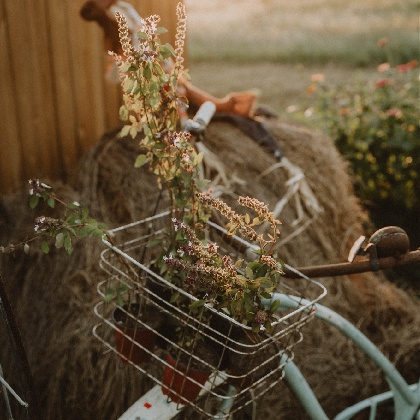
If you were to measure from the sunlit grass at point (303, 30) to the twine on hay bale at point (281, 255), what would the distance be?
6850 mm

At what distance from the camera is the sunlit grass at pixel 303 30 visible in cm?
1104

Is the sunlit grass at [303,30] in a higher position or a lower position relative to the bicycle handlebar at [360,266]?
lower

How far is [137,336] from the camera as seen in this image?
81.1 inches

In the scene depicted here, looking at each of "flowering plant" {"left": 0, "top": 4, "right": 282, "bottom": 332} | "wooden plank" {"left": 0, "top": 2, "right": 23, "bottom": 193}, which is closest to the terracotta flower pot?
"flowering plant" {"left": 0, "top": 4, "right": 282, "bottom": 332}

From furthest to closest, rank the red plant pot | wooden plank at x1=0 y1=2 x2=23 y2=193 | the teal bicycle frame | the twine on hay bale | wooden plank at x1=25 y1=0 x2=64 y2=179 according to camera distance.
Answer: wooden plank at x1=25 y1=0 x2=64 y2=179 < wooden plank at x1=0 y1=2 x2=23 y2=193 < the twine on hay bale < the teal bicycle frame < the red plant pot

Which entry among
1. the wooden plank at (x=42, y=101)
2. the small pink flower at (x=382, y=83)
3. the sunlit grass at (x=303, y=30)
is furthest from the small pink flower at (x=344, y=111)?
the sunlit grass at (x=303, y=30)

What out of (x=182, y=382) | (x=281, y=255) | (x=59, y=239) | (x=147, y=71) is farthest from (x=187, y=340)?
(x=281, y=255)

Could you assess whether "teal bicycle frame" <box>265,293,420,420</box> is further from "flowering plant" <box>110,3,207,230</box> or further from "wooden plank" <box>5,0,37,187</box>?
"wooden plank" <box>5,0,37,187</box>

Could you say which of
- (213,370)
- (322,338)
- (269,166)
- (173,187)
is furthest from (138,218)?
(213,370)

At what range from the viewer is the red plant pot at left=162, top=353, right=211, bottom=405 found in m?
1.93

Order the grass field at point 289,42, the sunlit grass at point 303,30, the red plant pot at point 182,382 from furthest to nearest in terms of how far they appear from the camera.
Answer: the sunlit grass at point 303,30 < the grass field at point 289,42 < the red plant pot at point 182,382

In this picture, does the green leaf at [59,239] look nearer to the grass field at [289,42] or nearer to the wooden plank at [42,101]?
the wooden plank at [42,101]

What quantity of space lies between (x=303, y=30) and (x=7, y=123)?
9.72 metres

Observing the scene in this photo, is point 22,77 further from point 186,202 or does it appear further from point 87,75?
point 186,202
